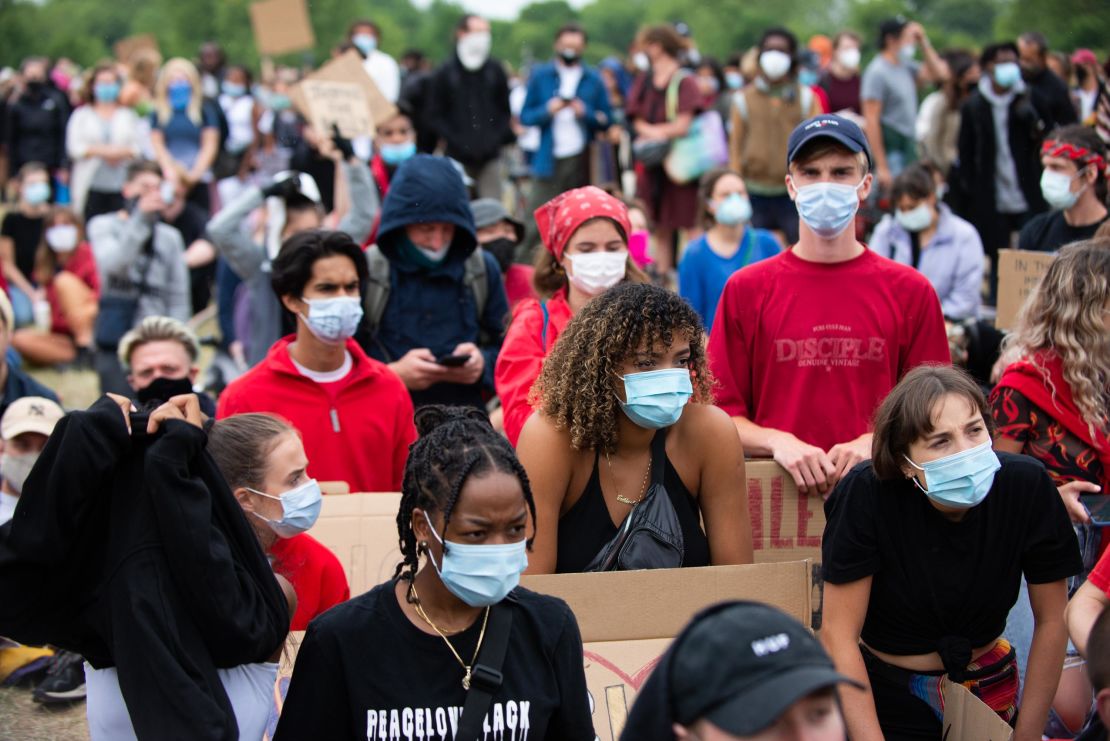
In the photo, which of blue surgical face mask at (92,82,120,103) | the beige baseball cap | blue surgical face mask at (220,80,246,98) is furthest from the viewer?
blue surgical face mask at (220,80,246,98)

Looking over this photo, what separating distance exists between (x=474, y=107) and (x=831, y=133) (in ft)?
26.1

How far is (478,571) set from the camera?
3.00m

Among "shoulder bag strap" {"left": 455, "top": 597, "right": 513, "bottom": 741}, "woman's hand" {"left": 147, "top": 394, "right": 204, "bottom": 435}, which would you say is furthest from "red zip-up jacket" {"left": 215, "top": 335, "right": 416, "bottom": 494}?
"shoulder bag strap" {"left": 455, "top": 597, "right": 513, "bottom": 741}

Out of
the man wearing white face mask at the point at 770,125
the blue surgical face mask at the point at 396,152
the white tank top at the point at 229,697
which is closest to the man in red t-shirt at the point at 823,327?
the white tank top at the point at 229,697

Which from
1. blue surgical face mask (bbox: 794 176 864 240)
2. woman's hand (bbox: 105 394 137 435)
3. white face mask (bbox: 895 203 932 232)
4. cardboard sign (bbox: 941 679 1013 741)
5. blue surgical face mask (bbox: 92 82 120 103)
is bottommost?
cardboard sign (bbox: 941 679 1013 741)

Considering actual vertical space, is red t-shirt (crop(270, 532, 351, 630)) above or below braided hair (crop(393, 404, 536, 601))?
below

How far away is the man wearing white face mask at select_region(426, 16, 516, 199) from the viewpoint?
40.1ft

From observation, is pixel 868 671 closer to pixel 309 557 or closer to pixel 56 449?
pixel 309 557

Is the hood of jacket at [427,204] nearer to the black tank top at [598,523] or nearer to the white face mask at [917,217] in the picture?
the black tank top at [598,523]

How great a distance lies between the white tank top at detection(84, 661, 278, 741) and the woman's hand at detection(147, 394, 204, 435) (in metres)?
0.62

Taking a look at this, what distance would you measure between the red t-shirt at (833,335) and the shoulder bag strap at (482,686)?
76.1 inches

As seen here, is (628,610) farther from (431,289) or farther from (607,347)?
(431,289)

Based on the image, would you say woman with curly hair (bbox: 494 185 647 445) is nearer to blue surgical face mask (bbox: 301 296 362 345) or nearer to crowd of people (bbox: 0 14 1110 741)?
crowd of people (bbox: 0 14 1110 741)

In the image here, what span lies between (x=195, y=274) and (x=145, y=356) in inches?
276
